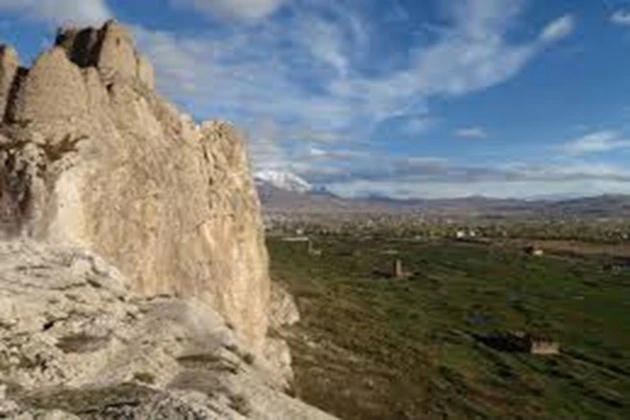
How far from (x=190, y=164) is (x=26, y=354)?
2636cm

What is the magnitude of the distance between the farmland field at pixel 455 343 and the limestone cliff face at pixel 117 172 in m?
13.1

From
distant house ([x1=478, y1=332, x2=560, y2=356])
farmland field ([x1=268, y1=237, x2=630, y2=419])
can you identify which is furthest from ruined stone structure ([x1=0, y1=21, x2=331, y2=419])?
distant house ([x1=478, y1=332, x2=560, y2=356])

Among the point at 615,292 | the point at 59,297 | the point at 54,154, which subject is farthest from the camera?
the point at 615,292

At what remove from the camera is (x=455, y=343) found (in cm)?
8838

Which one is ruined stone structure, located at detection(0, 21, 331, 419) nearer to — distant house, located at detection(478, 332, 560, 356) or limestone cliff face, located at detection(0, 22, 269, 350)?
limestone cliff face, located at detection(0, 22, 269, 350)

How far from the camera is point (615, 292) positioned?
138 meters

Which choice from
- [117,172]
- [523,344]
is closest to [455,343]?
[523,344]

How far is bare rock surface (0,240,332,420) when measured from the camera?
18781mm

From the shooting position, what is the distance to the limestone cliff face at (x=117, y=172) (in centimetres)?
3222

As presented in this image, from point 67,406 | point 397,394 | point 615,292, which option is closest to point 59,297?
point 67,406

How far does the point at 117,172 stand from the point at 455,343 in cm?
5680

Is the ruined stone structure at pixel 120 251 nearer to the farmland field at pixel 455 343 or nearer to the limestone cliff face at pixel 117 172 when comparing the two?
the limestone cliff face at pixel 117 172

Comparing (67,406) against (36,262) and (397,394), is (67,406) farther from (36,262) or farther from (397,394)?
(397,394)

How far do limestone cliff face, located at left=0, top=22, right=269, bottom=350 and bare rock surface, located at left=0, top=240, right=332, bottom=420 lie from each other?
9.50ft
